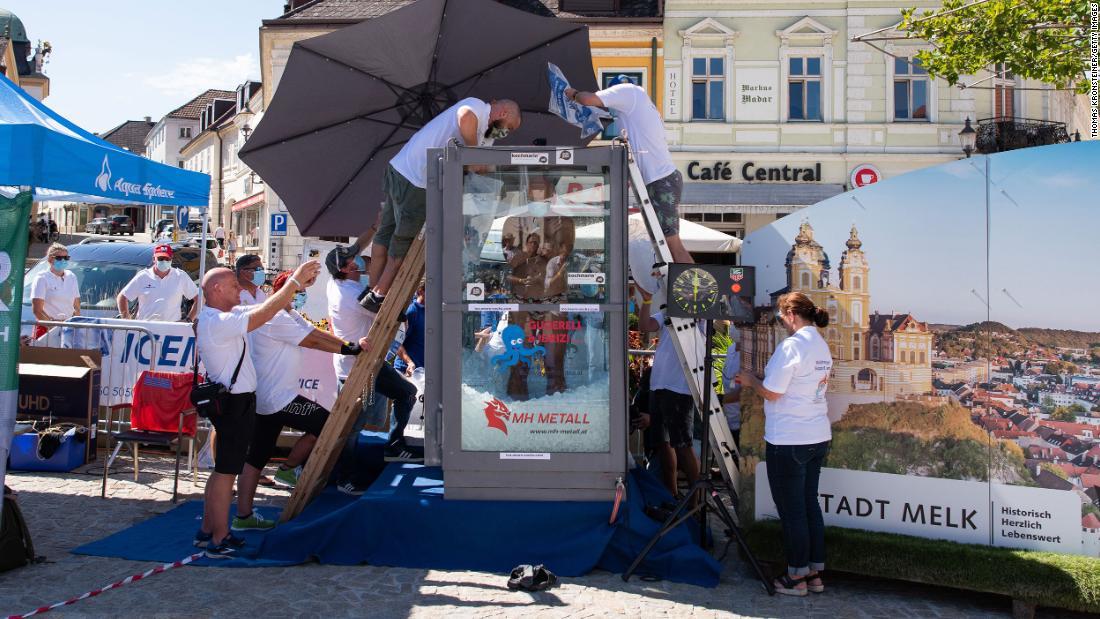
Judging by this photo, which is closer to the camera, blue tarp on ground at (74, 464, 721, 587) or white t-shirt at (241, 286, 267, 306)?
blue tarp on ground at (74, 464, 721, 587)

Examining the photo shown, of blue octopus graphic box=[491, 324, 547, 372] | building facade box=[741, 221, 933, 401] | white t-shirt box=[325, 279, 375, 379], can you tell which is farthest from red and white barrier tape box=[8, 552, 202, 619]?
building facade box=[741, 221, 933, 401]

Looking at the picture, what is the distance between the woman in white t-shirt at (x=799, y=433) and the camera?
17.3 feet

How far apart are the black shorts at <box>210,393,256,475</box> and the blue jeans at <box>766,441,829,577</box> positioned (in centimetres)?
307

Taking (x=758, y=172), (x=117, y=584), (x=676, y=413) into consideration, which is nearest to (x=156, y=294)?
(x=117, y=584)

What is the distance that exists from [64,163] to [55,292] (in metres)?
5.66

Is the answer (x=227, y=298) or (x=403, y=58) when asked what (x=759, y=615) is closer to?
(x=227, y=298)

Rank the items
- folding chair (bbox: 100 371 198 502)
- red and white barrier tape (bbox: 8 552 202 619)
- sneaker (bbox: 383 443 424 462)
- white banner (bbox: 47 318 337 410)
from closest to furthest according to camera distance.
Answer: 1. red and white barrier tape (bbox: 8 552 202 619)
2. sneaker (bbox: 383 443 424 462)
3. folding chair (bbox: 100 371 198 502)
4. white banner (bbox: 47 318 337 410)

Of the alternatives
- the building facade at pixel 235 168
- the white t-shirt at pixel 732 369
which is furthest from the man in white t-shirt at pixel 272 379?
the building facade at pixel 235 168

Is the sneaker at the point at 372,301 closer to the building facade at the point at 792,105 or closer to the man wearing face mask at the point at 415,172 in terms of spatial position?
the man wearing face mask at the point at 415,172

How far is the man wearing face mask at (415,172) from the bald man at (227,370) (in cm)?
88

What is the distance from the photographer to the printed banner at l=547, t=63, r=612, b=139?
603 centimetres

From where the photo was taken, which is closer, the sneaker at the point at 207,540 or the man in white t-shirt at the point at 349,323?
the sneaker at the point at 207,540

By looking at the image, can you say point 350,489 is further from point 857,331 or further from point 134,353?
point 857,331

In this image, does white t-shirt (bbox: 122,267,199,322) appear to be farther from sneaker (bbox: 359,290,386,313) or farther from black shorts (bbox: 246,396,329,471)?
sneaker (bbox: 359,290,386,313)
